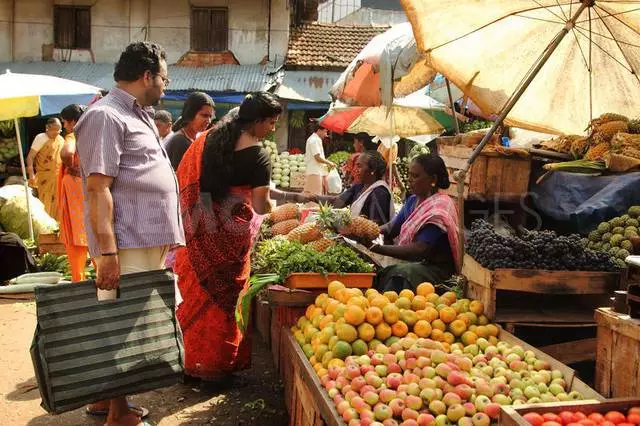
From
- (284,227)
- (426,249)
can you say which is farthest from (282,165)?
(426,249)

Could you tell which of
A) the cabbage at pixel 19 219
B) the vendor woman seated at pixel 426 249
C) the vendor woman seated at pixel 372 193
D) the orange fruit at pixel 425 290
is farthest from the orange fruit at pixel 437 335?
the cabbage at pixel 19 219

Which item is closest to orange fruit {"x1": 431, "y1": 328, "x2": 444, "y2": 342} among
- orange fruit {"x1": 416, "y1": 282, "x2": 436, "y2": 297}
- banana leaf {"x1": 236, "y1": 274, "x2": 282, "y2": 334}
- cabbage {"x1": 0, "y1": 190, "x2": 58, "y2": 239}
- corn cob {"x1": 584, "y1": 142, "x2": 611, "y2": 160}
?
orange fruit {"x1": 416, "y1": 282, "x2": 436, "y2": 297}

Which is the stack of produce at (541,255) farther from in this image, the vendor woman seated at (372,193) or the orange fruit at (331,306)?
the vendor woman seated at (372,193)

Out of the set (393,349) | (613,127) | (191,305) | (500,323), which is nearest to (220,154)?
(191,305)

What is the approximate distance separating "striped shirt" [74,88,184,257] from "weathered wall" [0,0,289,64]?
630 inches

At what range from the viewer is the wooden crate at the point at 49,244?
26.5ft

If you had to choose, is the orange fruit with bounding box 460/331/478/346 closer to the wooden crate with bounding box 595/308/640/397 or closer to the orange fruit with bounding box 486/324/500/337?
the orange fruit with bounding box 486/324/500/337

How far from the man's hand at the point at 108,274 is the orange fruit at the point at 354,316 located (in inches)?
46.6

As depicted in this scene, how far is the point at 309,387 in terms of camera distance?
3234mm

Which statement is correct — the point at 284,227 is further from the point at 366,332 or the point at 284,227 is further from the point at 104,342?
the point at 104,342

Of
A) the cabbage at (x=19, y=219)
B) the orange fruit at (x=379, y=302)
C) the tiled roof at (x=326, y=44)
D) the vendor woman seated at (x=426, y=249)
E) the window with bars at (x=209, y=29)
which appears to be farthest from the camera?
the window with bars at (x=209, y=29)

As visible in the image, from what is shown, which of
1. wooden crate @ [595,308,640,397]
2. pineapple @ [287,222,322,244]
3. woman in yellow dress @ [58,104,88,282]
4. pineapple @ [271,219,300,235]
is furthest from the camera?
woman in yellow dress @ [58,104,88,282]

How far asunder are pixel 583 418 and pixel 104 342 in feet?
6.66

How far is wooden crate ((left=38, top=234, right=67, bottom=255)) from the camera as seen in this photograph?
8070 millimetres
